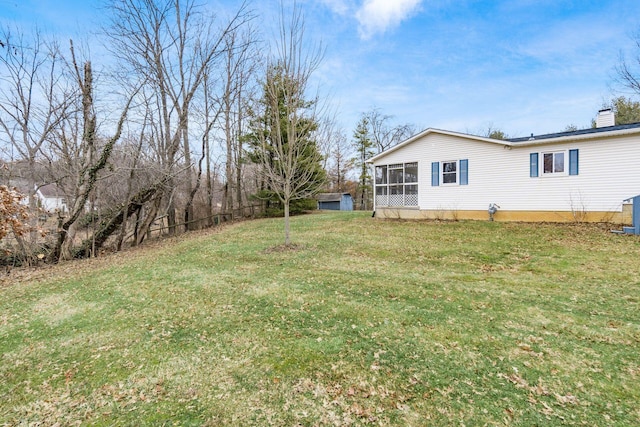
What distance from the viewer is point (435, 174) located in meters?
14.2

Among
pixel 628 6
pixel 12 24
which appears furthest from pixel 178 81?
pixel 628 6

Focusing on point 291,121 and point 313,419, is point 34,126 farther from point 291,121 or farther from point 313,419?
point 313,419

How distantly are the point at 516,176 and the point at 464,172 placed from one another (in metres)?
1.99

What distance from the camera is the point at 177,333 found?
3.87 metres

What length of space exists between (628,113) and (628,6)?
1094cm

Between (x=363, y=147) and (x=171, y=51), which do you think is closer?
(x=171, y=51)

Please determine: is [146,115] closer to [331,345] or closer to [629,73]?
[331,345]

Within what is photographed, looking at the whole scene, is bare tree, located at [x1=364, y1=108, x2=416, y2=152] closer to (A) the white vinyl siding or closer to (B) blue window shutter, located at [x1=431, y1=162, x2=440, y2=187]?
(A) the white vinyl siding

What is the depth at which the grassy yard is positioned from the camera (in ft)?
8.13

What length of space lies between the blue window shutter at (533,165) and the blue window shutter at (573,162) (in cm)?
104

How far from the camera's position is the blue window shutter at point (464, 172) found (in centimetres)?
1332

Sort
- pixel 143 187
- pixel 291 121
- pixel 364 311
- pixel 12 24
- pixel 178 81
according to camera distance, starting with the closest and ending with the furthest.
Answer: pixel 364 311, pixel 291 121, pixel 12 24, pixel 143 187, pixel 178 81

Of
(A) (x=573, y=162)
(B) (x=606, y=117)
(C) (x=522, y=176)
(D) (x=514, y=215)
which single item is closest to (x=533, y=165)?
(C) (x=522, y=176)

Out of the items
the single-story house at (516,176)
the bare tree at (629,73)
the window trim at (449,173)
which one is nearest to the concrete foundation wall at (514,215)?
the single-story house at (516,176)
